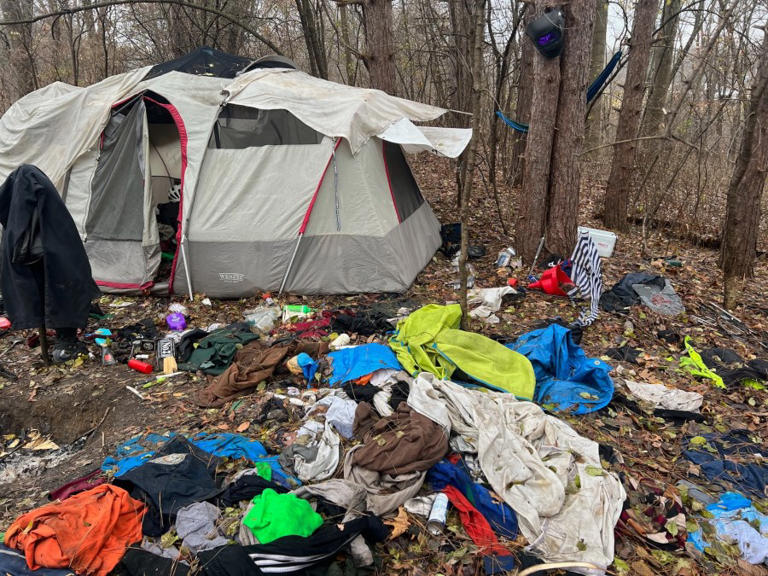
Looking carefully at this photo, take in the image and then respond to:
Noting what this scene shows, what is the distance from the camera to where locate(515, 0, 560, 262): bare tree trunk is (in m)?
5.98

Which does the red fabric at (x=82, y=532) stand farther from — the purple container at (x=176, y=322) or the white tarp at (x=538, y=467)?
the purple container at (x=176, y=322)

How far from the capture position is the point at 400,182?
6668 mm

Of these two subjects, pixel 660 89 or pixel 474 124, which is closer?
pixel 474 124

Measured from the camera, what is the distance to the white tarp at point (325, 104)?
5.74 meters

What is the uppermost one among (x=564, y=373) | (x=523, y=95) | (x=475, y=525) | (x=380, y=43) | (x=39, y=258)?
(x=380, y=43)

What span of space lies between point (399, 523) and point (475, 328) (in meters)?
2.79

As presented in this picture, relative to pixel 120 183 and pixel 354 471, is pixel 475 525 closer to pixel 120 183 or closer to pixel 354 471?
pixel 354 471

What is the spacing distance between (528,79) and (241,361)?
7.99m

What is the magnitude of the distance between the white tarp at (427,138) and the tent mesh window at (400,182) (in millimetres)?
370

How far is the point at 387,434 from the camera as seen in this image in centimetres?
332

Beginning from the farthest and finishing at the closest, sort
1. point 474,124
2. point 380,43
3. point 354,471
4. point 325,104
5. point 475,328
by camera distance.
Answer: point 380,43, point 325,104, point 475,328, point 474,124, point 354,471

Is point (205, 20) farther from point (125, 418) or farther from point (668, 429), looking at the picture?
point (668, 429)

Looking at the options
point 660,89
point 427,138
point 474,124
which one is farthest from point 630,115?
point 474,124

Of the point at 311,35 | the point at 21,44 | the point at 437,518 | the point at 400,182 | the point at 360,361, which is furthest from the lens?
the point at 21,44
